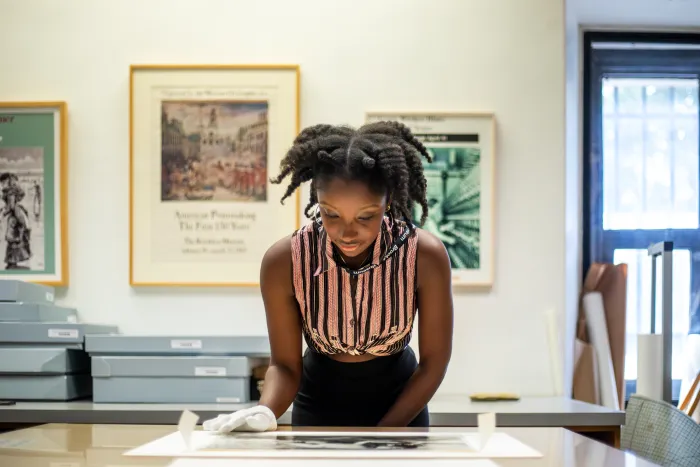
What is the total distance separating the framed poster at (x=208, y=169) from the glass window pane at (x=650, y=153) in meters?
1.27

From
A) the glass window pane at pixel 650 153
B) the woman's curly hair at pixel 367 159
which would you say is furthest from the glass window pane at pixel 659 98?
the woman's curly hair at pixel 367 159

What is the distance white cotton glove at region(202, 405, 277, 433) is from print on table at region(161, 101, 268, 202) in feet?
4.26

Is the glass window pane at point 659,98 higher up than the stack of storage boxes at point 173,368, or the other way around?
the glass window pane at point 659,98

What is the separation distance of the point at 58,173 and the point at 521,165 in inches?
56.1

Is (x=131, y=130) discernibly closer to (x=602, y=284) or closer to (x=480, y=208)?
(x=480, y=208)

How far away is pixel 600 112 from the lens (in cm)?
309

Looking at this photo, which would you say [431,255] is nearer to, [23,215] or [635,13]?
[23,215]

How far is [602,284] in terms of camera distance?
2887 millimetres

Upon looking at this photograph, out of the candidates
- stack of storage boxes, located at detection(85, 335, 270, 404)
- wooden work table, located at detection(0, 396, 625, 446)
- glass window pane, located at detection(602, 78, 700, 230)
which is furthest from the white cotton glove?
glass window pane, located at detection(602, 78, 700, 230)

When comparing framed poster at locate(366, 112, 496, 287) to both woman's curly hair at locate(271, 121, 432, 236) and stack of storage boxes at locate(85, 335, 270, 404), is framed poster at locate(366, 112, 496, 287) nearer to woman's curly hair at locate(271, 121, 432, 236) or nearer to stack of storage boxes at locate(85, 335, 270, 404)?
stack of storage boxes at locate(85, 335, 270, 404)

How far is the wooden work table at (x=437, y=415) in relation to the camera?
206 cm

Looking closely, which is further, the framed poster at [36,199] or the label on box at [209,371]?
the framed poster at [36,199]

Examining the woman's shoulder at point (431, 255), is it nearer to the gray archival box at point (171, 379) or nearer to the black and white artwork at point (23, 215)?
the gray archival box at point (171, 379)

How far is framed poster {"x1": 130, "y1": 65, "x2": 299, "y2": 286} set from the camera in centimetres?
255
